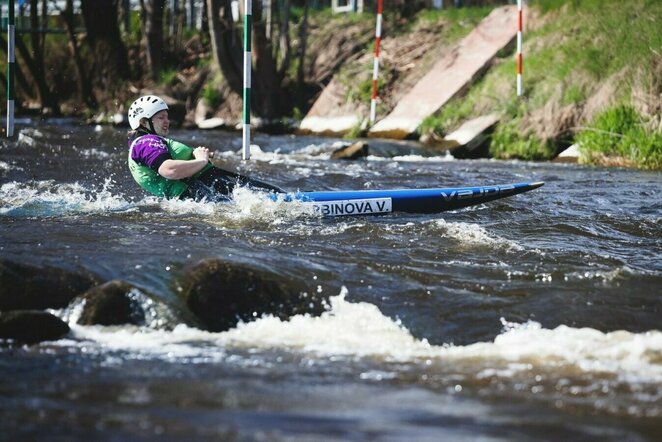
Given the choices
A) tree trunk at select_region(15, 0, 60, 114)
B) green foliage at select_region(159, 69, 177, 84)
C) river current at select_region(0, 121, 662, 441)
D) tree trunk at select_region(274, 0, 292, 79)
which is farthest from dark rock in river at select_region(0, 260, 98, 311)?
tree trunk at select_region(15, 0, 60, 114)

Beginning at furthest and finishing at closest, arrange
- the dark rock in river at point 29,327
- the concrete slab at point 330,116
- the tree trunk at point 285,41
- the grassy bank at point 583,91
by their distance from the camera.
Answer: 1. the tree trunk at point 285,41
2. the concrete slab at point 330,116
3. the grassy bank at point 583,91
4. the dark rock in river at point 29,327

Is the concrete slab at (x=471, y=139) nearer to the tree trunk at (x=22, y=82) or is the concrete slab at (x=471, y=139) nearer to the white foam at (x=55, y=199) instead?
the white foam at (x=55, y=199)

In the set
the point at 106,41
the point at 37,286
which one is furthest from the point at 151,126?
the point at 106,41

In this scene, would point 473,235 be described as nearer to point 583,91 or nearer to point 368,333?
point 368,333

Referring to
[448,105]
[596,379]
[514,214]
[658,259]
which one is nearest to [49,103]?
[448,105]

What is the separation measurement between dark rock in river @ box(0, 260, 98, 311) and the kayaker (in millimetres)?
2369

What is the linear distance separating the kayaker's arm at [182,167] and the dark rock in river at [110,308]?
2.62m

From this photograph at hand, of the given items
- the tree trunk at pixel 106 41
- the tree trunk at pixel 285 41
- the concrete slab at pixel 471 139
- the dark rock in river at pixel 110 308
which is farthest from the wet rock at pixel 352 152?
the tree trunk at pixel 106 41

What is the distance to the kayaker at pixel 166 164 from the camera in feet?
25.0

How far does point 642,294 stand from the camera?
5.48m

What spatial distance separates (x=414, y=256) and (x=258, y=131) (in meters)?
12.4

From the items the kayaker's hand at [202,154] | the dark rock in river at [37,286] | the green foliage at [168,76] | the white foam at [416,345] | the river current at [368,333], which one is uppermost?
the green foliage at [168,76]

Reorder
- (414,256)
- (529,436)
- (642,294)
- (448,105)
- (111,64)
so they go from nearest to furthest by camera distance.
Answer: (529,436) → (642,294) → (414,256) → (448,105) → (111,64)

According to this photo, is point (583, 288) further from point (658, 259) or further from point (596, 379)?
point (596, 379)
